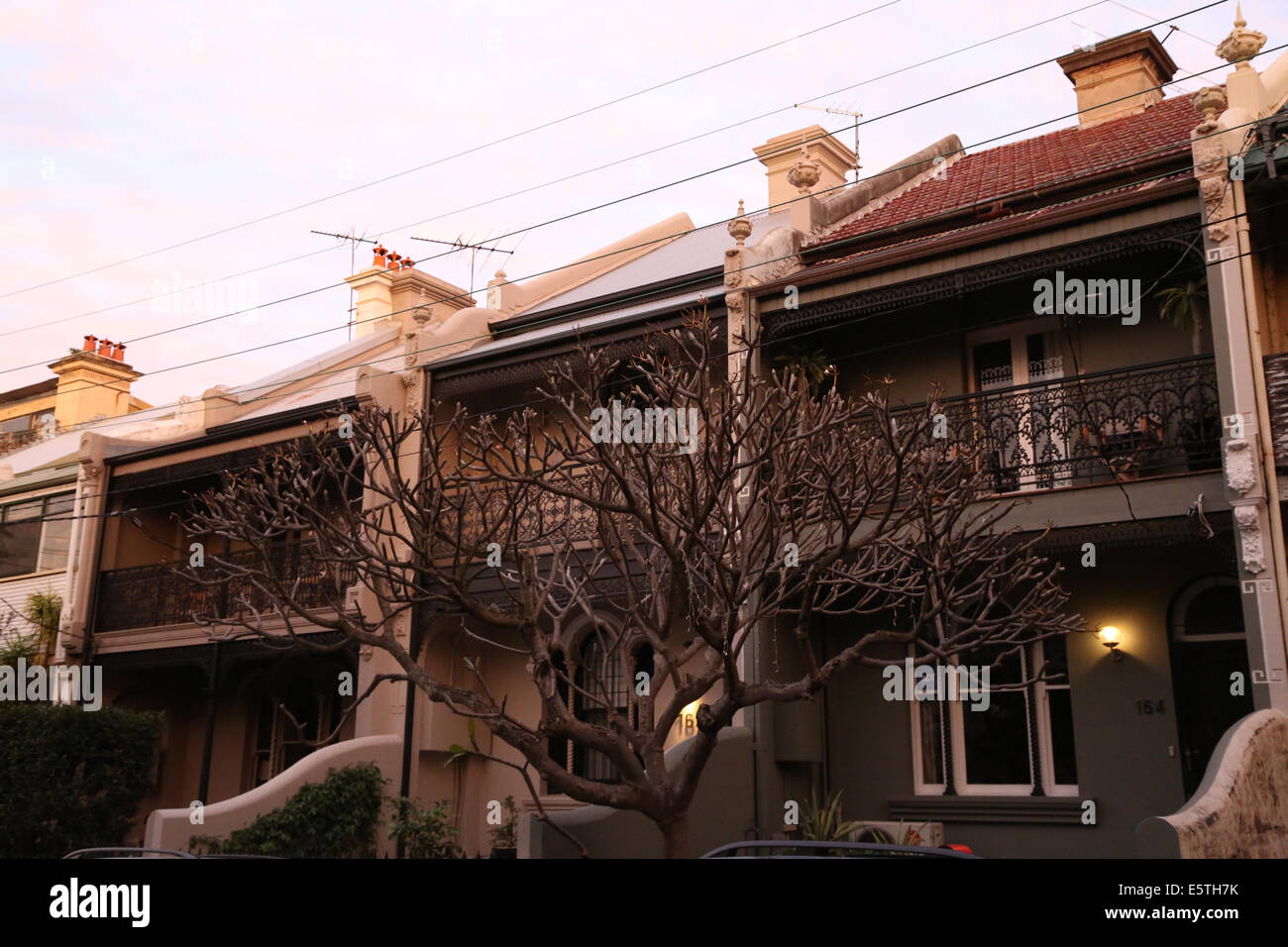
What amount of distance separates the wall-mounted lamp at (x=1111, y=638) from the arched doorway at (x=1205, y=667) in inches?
18.7

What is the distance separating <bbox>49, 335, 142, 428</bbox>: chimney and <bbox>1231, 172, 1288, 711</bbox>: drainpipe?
2391cm

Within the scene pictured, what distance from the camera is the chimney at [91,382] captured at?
2764 centimetres

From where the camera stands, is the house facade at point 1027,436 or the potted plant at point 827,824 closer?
the house facade at point 1027,436

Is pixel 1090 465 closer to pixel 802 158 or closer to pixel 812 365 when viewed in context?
pixel 812 365

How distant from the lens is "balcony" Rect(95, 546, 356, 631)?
675 inches

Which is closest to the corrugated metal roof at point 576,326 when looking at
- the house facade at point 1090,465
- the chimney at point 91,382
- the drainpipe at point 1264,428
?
the house facade at point 1090,465

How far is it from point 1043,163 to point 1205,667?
691 centimetres

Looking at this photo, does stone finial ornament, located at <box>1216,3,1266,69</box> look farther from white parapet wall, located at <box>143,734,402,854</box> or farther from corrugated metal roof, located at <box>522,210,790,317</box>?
white parapet wall, located at <box>143,734,402,854</box>

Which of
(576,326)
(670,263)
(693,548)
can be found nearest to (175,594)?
(576,326)

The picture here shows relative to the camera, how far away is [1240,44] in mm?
11422

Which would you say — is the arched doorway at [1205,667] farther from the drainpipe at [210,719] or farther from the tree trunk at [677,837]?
the drainpipe at [210,719]

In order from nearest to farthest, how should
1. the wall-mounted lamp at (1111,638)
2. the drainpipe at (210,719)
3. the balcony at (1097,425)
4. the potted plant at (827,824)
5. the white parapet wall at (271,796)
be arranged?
the balcony at (1097,425) < the potted plant at (827,824) < the wall-mounted lamp at (1111,638) < the white parapet wall at (271,796) < the drainpipe at (210,719)
